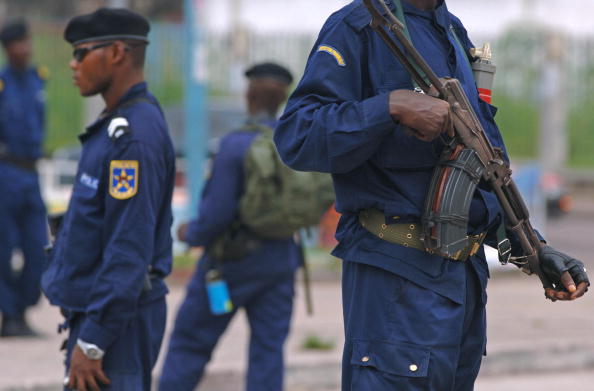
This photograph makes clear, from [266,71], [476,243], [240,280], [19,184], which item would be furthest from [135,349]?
[19,184]

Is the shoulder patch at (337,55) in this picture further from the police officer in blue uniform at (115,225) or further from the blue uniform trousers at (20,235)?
the blue uniform trousers at (20,235)

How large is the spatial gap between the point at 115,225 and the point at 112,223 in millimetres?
16

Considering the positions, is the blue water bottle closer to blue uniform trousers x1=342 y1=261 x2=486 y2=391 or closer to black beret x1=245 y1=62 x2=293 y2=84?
black beret x1=245 y1=62 x2=293 y2=84

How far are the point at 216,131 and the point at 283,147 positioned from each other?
11327 millimetres

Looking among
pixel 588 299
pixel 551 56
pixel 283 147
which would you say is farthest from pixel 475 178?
pixel 551 56

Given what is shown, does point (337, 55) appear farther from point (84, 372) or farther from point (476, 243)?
point (84, 372)

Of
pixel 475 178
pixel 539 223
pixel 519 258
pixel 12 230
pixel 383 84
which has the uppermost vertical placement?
pixel 383 84

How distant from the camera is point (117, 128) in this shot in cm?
373

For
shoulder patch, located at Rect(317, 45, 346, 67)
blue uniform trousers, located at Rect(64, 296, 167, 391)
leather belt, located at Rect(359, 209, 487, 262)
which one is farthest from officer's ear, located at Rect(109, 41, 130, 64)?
leather belt, located at Rect(359, 209, 487, 262)

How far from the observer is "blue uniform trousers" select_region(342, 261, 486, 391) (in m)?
3.03

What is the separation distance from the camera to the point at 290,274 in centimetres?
562

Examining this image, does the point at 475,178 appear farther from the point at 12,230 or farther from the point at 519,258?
the point at 12,230

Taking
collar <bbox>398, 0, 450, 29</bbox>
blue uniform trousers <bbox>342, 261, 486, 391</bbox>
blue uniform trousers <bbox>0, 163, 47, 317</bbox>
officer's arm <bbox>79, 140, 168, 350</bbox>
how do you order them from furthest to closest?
blue uniform trousers <bbox>0, 163, 47, 317</bbox> < officer's arm <bbox>79, 140, 168, 350</bbox> < collar <bbox>398, 0, 450, 29</bbox> < blue uniform trousers <bbox>342, 261, 486, 391</bbox>

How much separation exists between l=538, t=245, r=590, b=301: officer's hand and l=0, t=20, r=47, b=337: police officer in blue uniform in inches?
184
